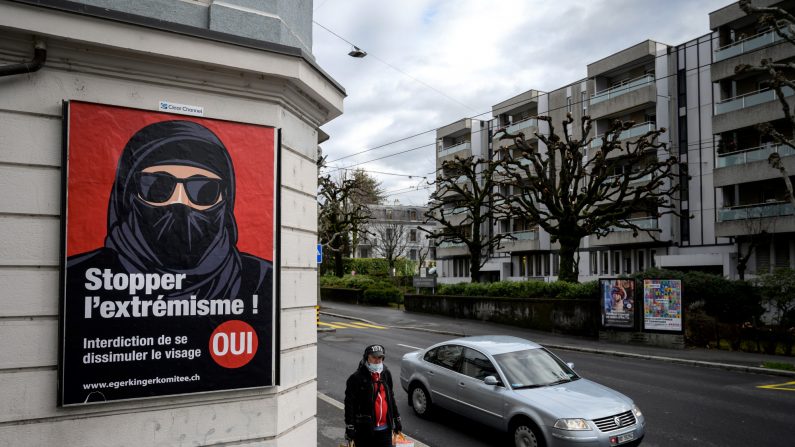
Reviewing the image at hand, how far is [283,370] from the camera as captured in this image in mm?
4996

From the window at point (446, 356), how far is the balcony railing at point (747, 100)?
96.3ft

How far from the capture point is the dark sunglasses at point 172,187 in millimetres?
4355

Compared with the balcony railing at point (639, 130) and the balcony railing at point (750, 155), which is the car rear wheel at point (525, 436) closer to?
the balcony railing at point (750, 155)

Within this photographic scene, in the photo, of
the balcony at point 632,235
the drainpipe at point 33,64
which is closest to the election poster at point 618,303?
the balcony at point 632,235

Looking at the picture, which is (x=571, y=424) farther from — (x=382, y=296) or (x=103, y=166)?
(x=382, y=296)

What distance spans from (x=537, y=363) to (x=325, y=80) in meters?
6.26

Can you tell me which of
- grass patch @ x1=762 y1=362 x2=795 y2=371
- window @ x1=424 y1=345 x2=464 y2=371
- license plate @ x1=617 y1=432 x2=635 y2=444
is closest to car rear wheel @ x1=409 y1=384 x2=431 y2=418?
window @ x1=424 y1=345 x2=464 y2=371

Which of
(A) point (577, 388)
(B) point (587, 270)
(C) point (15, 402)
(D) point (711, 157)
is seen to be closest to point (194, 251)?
(C) point (15, 402)

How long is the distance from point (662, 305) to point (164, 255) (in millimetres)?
20618

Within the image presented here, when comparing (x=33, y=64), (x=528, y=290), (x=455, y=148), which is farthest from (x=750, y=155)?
(x=33, y=64)

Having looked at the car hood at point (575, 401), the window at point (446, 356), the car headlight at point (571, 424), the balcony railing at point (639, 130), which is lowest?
the car headlight at point (571, 424)

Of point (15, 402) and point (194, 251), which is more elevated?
point (194, 251)

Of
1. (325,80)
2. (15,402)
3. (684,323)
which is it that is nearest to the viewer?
(15,402)

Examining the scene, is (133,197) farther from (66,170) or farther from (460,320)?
(460,320)
